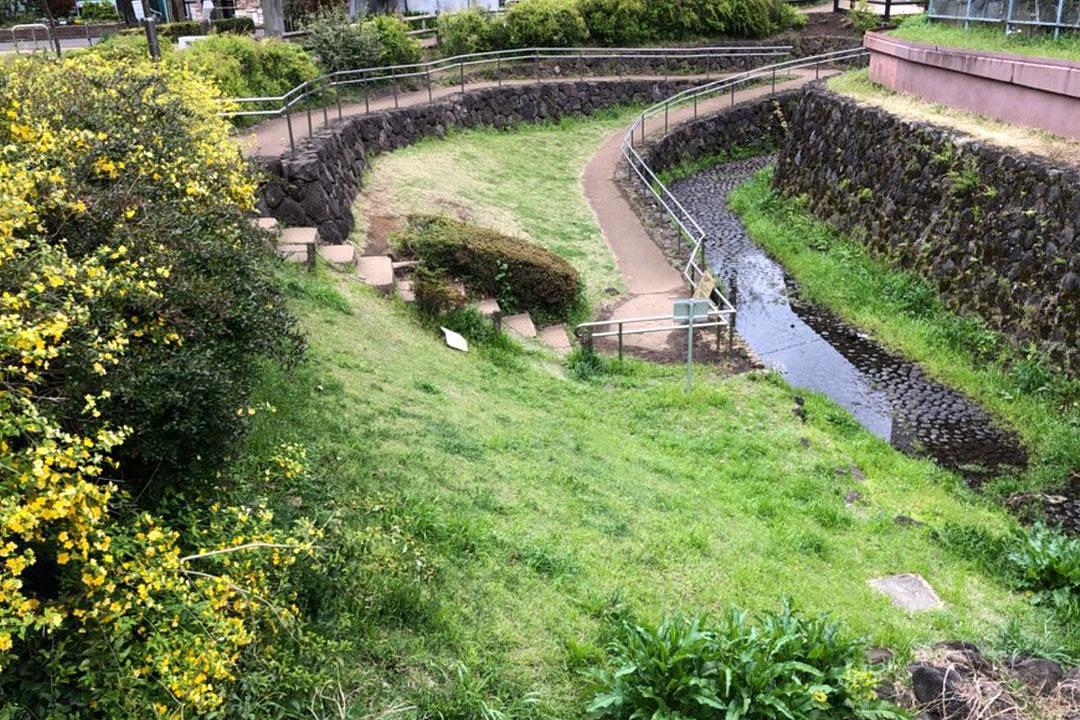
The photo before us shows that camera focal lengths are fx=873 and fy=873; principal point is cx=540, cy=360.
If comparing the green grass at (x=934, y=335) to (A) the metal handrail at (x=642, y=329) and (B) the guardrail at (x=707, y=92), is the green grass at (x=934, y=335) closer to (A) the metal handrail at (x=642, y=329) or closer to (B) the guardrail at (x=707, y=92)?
(A) the metal handrail at (x=642, y=329)

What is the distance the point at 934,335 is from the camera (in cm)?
1414

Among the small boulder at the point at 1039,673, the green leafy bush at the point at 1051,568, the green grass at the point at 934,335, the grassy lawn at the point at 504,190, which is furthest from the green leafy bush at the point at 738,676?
the grassy lawn at the point at 504,190

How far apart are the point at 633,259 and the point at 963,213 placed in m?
5.85

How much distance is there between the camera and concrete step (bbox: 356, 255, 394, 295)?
12.7 metres

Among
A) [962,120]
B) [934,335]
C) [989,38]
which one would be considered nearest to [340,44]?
[962,120]

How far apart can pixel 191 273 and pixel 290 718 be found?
2.57 m

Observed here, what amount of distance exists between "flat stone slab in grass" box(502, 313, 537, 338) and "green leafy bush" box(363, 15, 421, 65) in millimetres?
12811

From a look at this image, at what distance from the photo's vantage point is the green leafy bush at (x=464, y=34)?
2733 centimetres

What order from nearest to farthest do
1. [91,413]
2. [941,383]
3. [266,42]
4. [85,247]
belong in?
1. [91,413]
2. [85,247]
3. [941,383]
4. [266,42]

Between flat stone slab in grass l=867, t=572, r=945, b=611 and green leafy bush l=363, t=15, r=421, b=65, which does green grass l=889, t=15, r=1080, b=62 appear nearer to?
flat stone slab in grass l=867, t=572, r=945, b=611

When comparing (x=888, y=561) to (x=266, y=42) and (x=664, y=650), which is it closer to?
(x=664, y=650)

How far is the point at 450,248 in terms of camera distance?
1389 centimetres

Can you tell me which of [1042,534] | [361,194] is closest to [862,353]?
[1042,534]

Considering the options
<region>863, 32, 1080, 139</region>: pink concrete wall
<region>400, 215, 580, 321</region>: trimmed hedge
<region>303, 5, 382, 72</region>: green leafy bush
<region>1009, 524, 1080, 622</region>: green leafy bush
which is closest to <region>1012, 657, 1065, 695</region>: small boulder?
<region>1009, 524, 1080, 622</region>: green leafy bush
